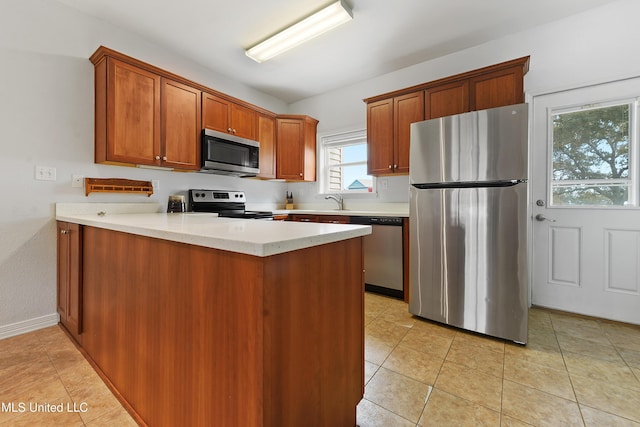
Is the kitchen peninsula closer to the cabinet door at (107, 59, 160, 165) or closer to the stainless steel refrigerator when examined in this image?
the stainless steel refrigerator

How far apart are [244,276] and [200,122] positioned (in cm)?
269

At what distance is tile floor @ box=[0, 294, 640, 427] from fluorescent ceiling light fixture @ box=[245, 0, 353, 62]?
8.63 ft

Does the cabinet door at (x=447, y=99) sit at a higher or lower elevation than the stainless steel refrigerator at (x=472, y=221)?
higher

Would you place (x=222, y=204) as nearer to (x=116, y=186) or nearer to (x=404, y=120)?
(x=116, y=186)

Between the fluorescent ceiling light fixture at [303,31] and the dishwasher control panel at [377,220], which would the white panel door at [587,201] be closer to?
the dishwasher control panel at [377,220]

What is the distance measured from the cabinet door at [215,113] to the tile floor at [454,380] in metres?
2.30

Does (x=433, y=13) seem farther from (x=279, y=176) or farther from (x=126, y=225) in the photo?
(x=126, y=225)

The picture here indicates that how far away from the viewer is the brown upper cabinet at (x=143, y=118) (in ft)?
7.47

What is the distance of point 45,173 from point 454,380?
130 inches

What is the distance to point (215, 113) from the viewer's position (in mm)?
3066

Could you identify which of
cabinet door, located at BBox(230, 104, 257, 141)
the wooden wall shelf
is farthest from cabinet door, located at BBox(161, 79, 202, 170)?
cabinet door, located at BBox(230, 104, 257, 141)

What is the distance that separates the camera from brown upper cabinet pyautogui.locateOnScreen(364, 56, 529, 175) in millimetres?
2371

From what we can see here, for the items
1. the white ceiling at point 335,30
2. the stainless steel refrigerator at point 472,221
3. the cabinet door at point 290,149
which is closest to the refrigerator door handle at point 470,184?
the stainless steel refrigerator at point 472,221

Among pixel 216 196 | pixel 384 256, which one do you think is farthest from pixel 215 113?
pixel 384 256
